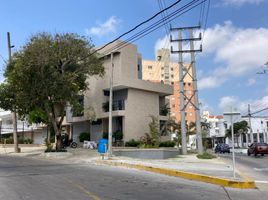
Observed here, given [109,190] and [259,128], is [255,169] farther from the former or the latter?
[259,128]

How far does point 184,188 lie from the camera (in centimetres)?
1299

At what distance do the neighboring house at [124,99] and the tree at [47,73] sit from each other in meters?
8.37

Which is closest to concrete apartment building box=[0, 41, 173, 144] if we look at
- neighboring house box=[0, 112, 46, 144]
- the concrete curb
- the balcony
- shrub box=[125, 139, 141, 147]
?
shrub box=[125, 139, 141, 147]

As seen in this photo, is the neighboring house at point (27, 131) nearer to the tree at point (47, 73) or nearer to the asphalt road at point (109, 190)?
the tree at point (47, 73)

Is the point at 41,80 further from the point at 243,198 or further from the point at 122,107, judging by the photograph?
the point at 243,198

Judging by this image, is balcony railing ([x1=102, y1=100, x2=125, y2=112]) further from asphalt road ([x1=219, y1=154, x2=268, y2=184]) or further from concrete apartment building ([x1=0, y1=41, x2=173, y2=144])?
asphalt road ([x1=219, y1=154, x2=268, y2=184])

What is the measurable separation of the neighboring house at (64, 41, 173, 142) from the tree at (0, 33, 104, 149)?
8374 millimetres

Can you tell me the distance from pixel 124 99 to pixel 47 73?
50.0 feet

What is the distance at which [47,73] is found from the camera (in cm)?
3045

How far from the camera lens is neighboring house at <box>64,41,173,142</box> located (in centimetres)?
4328

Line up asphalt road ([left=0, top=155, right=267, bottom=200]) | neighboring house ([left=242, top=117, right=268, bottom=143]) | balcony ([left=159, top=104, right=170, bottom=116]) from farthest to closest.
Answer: neighboring house ([left=242, top=117, right=268, bottom=143]) < balcony ([left=159, top=104, right=170, bottom=116]) < asphalt road ([left=0, top=155, right=267, bottom=200])

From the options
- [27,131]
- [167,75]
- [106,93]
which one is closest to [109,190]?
[106,93]

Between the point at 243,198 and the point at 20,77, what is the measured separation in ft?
75.1

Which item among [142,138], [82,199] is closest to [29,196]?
[82,199]
